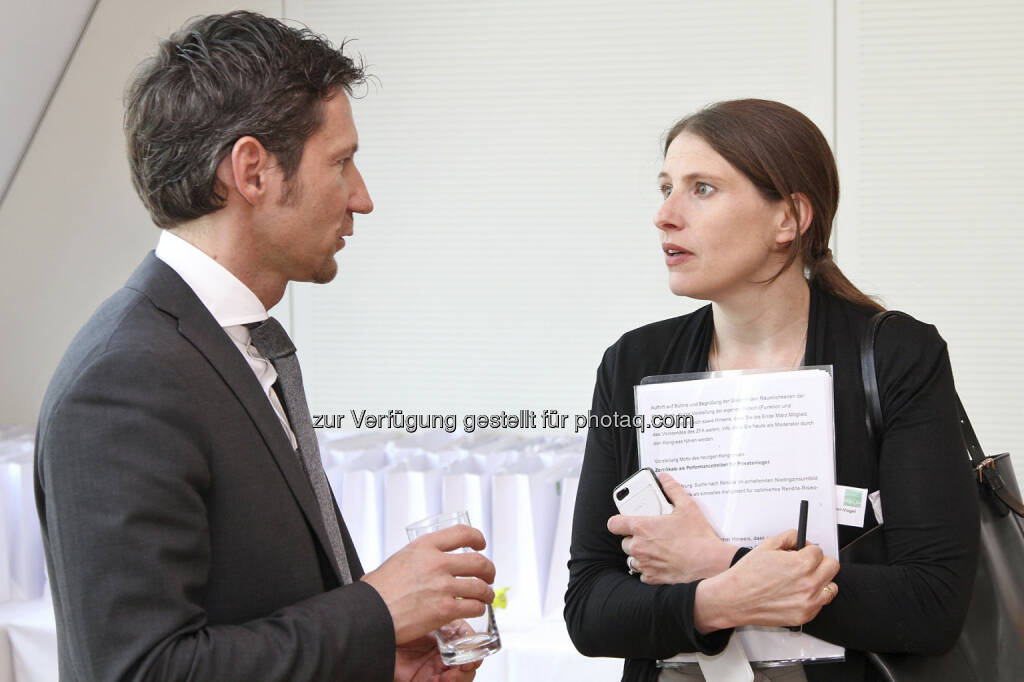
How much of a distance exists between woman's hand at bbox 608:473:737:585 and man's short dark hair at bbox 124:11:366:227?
0.66 metres

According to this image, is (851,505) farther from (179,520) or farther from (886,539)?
(179,520)

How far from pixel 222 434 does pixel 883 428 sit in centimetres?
85

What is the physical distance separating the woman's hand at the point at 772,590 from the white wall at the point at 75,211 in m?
2.84

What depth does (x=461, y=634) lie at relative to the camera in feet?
3.85

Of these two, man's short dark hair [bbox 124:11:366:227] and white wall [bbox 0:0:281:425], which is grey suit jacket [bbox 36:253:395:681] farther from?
white wall [bbox 0:0:281:425]

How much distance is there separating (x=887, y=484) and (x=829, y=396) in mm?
137

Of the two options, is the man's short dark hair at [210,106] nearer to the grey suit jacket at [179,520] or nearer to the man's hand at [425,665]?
the grey suit jacket at [179,520]

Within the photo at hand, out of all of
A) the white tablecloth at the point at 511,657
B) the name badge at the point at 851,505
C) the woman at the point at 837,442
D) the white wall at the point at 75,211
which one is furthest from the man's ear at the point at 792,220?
the white wall at the point at 75,211

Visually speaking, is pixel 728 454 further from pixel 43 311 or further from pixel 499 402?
pixel 43 311

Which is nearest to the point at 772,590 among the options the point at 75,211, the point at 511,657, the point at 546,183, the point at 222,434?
the point at 222,434

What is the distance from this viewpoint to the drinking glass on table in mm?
1170

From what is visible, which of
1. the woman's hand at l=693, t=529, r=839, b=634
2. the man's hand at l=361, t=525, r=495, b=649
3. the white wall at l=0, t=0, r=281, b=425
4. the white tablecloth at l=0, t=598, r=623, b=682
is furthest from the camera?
the white wall at l=0, t=0, r=281, b=425

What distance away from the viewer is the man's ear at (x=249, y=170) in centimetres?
114

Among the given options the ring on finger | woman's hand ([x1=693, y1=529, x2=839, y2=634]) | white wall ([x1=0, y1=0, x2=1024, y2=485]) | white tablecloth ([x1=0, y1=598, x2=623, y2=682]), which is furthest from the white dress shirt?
white wall ([x1=0, y1=0, x2=1024, y2=485])
